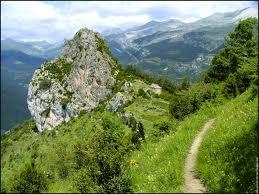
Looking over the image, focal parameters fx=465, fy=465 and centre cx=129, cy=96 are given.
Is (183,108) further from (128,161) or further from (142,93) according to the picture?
(142,93)

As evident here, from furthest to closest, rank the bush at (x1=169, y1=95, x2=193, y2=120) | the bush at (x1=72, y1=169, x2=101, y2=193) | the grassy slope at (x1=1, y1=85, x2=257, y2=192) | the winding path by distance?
1. the bush at (x1=169, y1=95, x2=193, y2=120)
2. the winding path
3. the bush at (x1=72, y1=169, x2=101, y2=193)
4. the grassy slope at (x1=1, y1=85, x2=257, y2=192)

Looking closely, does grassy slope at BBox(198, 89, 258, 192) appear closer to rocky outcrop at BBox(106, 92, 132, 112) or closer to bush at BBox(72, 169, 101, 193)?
bush at BBox(72, 169, 101, 193)

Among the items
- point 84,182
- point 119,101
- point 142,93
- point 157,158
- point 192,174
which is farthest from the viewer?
point 142,93

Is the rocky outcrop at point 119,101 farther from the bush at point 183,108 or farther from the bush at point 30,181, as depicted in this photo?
the bush at point 30,181

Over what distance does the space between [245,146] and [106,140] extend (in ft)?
18.2

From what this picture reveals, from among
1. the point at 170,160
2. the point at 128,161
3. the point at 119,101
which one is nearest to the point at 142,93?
the point at 119,101

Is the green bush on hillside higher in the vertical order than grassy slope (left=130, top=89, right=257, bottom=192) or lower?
lower

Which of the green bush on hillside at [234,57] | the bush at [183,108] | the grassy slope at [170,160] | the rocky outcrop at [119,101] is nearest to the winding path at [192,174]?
the grassy slope at [170,160]

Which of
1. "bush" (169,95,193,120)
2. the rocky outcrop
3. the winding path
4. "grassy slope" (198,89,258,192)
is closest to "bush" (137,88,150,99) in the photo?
the rocky outcrop

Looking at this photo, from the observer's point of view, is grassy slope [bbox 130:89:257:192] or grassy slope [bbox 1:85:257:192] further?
grassy slope [bbox 130:89:257:192]

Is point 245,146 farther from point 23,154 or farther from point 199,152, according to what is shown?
point 23,154

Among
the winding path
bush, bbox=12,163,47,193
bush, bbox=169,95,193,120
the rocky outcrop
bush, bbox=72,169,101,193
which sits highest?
bush, bbox=12,163,47,193

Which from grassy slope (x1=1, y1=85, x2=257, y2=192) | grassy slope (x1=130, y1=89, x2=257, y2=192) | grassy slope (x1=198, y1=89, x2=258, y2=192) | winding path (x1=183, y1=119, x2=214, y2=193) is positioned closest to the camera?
grassy slope (x1=1, y1=85, x2=257, y2=192)

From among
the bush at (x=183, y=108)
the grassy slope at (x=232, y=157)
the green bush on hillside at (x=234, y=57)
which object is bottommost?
the bush at (x=183, y=108)
